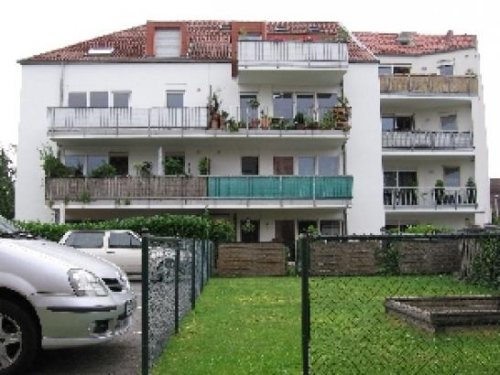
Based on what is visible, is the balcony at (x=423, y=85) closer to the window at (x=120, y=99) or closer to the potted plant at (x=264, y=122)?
the potted plant at (x=264, y=122)

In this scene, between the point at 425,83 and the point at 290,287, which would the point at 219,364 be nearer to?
the point at 290,287

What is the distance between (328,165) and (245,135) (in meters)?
4.63

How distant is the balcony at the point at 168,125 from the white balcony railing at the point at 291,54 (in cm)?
267

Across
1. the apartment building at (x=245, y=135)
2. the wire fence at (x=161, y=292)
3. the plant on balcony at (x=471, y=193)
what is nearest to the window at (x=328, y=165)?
the apartment building at (x=245, y=135)

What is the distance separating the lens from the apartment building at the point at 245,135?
1225 inches

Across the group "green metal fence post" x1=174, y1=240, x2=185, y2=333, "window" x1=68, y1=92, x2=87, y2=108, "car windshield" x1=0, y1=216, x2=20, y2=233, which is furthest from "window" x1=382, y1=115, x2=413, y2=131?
"car windshield" x1=0, y1=216, x2=20, y2=233

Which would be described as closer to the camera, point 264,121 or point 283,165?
point 264,121

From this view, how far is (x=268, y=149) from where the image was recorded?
33375mm

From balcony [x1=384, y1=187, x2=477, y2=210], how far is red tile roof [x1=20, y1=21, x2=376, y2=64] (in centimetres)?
692

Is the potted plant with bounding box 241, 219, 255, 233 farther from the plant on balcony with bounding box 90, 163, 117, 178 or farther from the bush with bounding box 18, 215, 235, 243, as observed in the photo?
the plant on balcony with bounding box 90, 163, 117, 178

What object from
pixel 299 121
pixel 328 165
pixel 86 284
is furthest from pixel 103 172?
pixel 86 284

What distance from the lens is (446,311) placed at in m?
9.56

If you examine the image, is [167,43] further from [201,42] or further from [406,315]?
[406,315]

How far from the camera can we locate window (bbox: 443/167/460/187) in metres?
37.6
